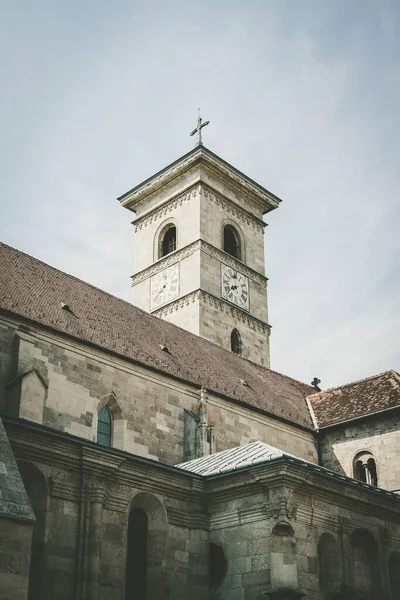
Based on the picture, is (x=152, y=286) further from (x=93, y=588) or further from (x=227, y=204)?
(x=93, y=588)

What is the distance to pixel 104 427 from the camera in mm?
21594

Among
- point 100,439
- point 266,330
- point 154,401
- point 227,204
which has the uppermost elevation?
point 227,204

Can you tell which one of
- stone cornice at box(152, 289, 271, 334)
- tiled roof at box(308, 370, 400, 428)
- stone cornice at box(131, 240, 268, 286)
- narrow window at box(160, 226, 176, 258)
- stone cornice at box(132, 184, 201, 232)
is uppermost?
stone cornice at box(132, 184, 201, 232)

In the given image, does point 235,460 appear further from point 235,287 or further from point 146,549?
point 235,287

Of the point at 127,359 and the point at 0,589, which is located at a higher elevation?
the point at 127,359

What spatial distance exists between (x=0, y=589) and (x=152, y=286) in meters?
28.3

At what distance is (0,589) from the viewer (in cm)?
1020

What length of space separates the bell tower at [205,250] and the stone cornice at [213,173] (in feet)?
0.17

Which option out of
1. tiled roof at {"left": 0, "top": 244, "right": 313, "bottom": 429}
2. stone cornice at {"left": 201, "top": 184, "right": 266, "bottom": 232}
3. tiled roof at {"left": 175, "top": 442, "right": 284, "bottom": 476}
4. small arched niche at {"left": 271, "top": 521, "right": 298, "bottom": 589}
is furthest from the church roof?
stone cornice at {"left": 201, "top": 184, "right": 266, "bottom": 232}

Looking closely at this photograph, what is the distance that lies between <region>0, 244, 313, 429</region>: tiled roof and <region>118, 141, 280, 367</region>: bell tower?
5222 millimetres

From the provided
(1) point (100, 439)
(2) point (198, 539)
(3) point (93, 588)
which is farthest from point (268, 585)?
(1) point (100, 439)

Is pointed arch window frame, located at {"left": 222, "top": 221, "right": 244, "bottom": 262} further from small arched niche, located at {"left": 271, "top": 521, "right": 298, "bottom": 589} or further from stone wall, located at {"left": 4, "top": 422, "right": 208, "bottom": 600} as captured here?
small arched niche, located at {"left": 271, "top": 521, "right": 298, "bottom": 589}

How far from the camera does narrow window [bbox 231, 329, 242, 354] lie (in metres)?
35.8

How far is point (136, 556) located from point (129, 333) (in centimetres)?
1035
